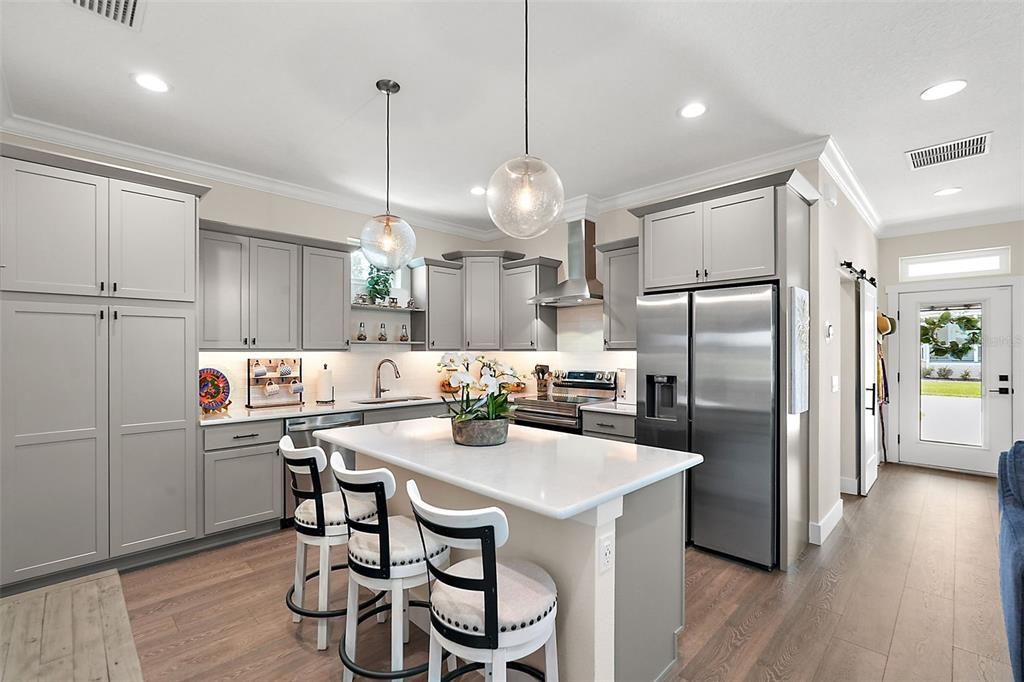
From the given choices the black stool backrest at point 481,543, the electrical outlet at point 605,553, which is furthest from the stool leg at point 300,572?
the electrical outlet at point 605,553

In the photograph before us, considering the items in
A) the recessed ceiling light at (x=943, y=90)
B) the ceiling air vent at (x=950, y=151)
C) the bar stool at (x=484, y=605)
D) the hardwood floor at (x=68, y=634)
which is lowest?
the hardwood floor at (x=68, y=634)

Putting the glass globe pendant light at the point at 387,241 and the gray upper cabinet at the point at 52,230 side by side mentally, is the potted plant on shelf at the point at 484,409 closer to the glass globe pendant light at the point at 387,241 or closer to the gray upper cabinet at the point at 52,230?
the glass globe pendant light at the point at 387,241

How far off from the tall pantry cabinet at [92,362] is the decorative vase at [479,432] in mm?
2200

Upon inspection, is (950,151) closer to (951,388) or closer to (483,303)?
(951,388)

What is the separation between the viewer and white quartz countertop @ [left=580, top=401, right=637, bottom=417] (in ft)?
13.4

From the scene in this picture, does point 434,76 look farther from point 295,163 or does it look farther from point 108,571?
point 108,571

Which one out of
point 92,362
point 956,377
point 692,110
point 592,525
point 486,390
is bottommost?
point 592,525

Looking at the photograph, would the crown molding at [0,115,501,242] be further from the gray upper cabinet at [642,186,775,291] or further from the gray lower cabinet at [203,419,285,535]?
the gray upper cabinet at [642,186,775,291]

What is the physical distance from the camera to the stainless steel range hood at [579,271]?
4.81m

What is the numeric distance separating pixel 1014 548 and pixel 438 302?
459cm

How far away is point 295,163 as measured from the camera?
393 cm

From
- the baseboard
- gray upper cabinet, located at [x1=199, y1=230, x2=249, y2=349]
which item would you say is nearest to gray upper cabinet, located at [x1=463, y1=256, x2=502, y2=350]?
gray upper cabinet, located at [x1=199, y1=230, x2=249, y2=349]

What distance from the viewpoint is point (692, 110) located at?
10.0 feet

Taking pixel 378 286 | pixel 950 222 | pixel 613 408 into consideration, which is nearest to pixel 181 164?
pixel 378 286
